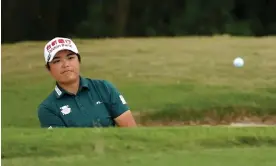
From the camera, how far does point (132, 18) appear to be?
23641mm

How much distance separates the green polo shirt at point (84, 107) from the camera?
5031 millimetres

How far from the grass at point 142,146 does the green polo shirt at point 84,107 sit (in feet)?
1.65

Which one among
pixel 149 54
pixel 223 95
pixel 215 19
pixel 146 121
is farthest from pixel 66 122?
pixel 215 19

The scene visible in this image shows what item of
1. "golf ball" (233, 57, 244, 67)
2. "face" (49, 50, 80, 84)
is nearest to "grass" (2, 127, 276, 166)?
"face" (49, 50, 80, 84)

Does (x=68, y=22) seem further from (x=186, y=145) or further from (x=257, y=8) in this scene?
(x=186, y=145)

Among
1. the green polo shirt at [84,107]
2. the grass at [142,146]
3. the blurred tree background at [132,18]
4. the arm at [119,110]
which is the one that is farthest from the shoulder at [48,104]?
the blurred tree background at [132,18]

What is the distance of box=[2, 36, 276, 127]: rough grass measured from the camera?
27.4 ft

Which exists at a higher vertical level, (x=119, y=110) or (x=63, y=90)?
(x=63, y=90)

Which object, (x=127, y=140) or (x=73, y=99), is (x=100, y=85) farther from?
(x=127, y=140)

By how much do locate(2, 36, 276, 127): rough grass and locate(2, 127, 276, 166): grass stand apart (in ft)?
11.7

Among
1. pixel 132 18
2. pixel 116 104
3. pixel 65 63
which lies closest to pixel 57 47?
pixel 65 63

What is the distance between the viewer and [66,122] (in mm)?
5074

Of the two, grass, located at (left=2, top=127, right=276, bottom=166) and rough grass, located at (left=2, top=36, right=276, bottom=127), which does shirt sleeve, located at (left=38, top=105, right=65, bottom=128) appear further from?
rough grass, located at (left=2, top=36, right=276, bottom=127)

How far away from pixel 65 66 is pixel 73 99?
221 millimetres
